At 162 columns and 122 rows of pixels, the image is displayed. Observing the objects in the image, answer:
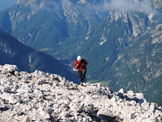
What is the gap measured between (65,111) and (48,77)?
13212 mm

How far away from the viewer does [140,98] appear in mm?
31875

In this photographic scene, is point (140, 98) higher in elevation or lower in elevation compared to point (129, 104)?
higher

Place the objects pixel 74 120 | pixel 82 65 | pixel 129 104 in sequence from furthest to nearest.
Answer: pixel 82 65, pixel 129 104, pixel 74 120

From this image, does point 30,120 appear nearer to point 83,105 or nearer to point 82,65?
point 83,105

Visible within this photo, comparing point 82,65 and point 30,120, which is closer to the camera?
point 30,120

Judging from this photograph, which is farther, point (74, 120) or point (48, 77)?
point (48, 77)

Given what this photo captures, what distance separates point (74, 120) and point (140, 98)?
1733cm

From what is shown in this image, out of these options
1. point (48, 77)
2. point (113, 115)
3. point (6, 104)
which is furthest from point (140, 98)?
point (6, 104)

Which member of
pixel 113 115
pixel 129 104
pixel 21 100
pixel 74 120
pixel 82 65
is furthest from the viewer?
pixel 82 65

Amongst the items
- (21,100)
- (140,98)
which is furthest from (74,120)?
(140,98)

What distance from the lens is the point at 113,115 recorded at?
63.3 ft

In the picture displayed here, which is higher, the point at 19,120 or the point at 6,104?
the point at 6,104

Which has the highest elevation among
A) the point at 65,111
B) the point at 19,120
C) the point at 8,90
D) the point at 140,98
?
the point at 140,98

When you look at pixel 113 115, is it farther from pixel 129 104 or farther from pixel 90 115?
pixel 129 104
